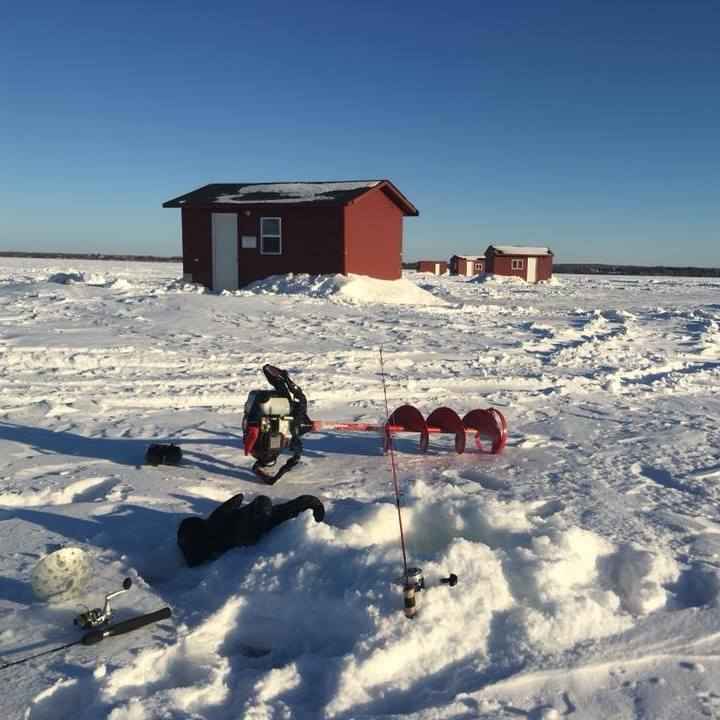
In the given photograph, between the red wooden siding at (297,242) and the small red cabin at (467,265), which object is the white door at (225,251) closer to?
the red wooden siding at (297,242)

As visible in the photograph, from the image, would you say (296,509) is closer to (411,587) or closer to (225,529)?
(225,529)

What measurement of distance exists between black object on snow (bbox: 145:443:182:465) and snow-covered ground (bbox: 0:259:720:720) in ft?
0.31

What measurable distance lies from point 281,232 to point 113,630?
784 inches

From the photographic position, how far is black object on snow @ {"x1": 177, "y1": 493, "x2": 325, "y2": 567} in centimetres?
407

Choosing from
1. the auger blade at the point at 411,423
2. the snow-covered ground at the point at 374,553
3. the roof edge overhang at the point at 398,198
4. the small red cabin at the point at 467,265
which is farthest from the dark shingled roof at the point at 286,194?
the small red cabin at the point at 467,265

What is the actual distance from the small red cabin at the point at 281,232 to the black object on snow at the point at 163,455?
54.4 feet

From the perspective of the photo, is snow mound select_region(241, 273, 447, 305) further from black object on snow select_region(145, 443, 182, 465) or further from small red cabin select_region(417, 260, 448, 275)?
small red cabin select_region(417, 260, 448, 275)

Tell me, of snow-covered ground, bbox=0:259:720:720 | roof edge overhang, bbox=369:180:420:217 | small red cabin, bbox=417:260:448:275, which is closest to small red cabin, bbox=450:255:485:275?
small red cabin, bbox=417:260:448:275

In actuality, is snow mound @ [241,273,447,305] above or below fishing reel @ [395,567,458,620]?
above

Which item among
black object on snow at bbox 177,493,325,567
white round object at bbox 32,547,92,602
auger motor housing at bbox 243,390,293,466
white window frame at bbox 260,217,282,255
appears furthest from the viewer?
white window frame at bbox 260,217,282,255

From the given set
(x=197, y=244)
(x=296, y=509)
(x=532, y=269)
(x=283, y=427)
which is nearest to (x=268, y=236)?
(x=197, y=244)

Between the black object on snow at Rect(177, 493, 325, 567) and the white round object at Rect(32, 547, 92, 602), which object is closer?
the white round object at Rect(32, 547, 92, 602)

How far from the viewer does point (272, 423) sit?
537cm

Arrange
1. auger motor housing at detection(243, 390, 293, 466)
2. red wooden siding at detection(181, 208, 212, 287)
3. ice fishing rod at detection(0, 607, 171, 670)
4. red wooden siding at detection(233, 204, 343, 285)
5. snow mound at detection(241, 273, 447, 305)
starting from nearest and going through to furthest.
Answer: ice fishing rod at detection(0, 607, 171, 670) < auger motor housing at detection(243, 390, 293, 466) < snow mound at detection(241, 273, 447, 305) < red wooden siding at detection(233, 204, 343, 285) < red wooden siding at detection(181, 208, 212, 287)
